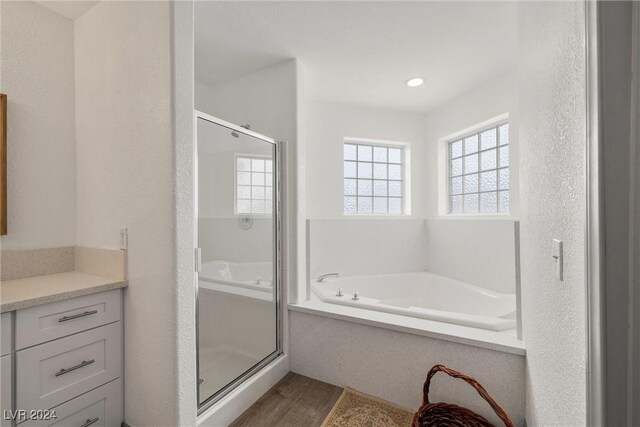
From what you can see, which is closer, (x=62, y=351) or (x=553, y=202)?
(x=553, y=202)

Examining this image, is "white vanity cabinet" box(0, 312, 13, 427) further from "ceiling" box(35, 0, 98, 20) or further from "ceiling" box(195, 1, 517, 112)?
"ceiling" box(195, 1, 517, 112)

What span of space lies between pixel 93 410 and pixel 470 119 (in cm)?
350

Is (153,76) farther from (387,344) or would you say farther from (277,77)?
(387,344)

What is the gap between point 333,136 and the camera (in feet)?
9.93

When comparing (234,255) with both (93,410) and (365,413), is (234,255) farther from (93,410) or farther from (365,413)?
(365,413)

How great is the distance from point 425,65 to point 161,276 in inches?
95.2

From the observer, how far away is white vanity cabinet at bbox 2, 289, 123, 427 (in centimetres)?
109

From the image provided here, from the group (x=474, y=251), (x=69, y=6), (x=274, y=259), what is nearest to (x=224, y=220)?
(x=274, y=259)

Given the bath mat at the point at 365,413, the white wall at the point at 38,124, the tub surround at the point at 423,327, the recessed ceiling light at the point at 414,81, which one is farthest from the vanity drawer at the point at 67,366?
the recessed ceiling light at the point at 414,81

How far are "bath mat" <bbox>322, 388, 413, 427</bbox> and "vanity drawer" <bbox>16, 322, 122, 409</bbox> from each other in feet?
3.87

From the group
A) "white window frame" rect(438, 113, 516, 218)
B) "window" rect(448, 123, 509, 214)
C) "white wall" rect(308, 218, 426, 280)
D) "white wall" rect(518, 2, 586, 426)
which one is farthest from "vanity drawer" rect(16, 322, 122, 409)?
"window" rect(448, 123, 509, 214)

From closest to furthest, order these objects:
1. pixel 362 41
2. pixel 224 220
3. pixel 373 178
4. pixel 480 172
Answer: pixel 224 220, pixel 362 41, pixel 480 172, pixel 373 178

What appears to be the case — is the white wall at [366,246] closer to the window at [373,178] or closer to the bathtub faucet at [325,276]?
the bathtub faucet at [325,276]

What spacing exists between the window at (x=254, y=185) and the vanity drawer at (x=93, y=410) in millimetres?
1135
